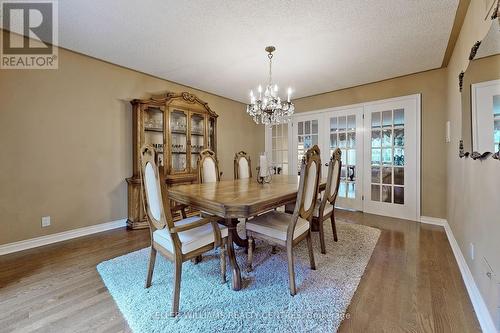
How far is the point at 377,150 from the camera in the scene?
3.82 meters

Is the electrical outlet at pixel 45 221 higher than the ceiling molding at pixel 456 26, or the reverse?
the ceiling molding at pixel 456 26

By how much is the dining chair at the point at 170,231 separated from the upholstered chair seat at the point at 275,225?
10.9 inches

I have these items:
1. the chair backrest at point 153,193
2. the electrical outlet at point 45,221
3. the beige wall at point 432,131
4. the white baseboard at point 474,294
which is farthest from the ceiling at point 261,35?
the white baseboard at point 474,294

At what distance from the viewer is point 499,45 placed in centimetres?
113

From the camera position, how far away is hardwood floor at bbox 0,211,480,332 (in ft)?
4.49

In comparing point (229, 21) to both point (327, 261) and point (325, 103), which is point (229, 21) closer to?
point (327, 261)

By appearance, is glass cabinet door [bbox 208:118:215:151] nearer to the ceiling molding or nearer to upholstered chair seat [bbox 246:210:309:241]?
upholstered chair seat [bbox 246:210:309:241]

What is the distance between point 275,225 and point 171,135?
249cm

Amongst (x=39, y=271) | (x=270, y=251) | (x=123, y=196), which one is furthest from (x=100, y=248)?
(x=270, y=251)

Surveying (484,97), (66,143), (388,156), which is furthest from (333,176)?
(66,143)

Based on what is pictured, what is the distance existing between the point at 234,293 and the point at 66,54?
3385 millimetres

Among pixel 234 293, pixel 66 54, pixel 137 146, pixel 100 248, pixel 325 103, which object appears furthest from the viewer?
pixel 325 103

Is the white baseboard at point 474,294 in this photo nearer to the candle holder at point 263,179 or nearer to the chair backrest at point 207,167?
the candle holder at point 263,179

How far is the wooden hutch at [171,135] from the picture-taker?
123 inches
